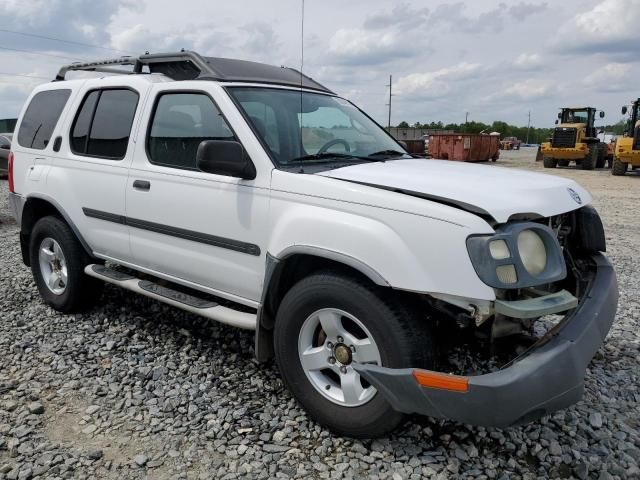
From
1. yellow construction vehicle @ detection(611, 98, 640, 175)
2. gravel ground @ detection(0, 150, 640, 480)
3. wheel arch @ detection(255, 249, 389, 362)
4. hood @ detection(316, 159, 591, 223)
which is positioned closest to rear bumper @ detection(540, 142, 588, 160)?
yellow construction vehicle @ detection(611, 98, 640, 175)

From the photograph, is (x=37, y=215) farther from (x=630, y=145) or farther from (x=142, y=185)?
(x=630, y=145)

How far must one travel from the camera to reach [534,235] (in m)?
2.62

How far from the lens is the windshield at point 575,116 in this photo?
84.1 feet

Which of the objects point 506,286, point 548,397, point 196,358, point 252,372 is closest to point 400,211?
point 506,286

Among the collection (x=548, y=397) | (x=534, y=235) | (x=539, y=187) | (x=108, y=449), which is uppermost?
(x=539, y=187)

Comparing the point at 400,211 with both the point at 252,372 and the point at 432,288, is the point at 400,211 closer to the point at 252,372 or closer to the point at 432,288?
the point at 432,288

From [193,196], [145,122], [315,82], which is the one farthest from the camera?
[315,82]

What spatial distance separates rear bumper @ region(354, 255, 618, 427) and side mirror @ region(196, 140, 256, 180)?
4.36 ft

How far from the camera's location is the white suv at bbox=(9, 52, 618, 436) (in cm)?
246

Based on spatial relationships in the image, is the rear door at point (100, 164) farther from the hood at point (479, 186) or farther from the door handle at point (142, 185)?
the hood at point (479, 186)

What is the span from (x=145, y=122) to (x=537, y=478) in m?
3.36

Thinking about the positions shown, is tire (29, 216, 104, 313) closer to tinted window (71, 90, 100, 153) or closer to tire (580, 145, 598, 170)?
tinted window (71, 90, 100, 153)

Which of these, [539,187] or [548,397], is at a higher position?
[539,187]

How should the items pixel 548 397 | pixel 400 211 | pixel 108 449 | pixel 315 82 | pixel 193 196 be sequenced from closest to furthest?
pixel 548 397 < pixel 400 211 < pixel 108 449 < pixel 193 196 < pixel 315 82
